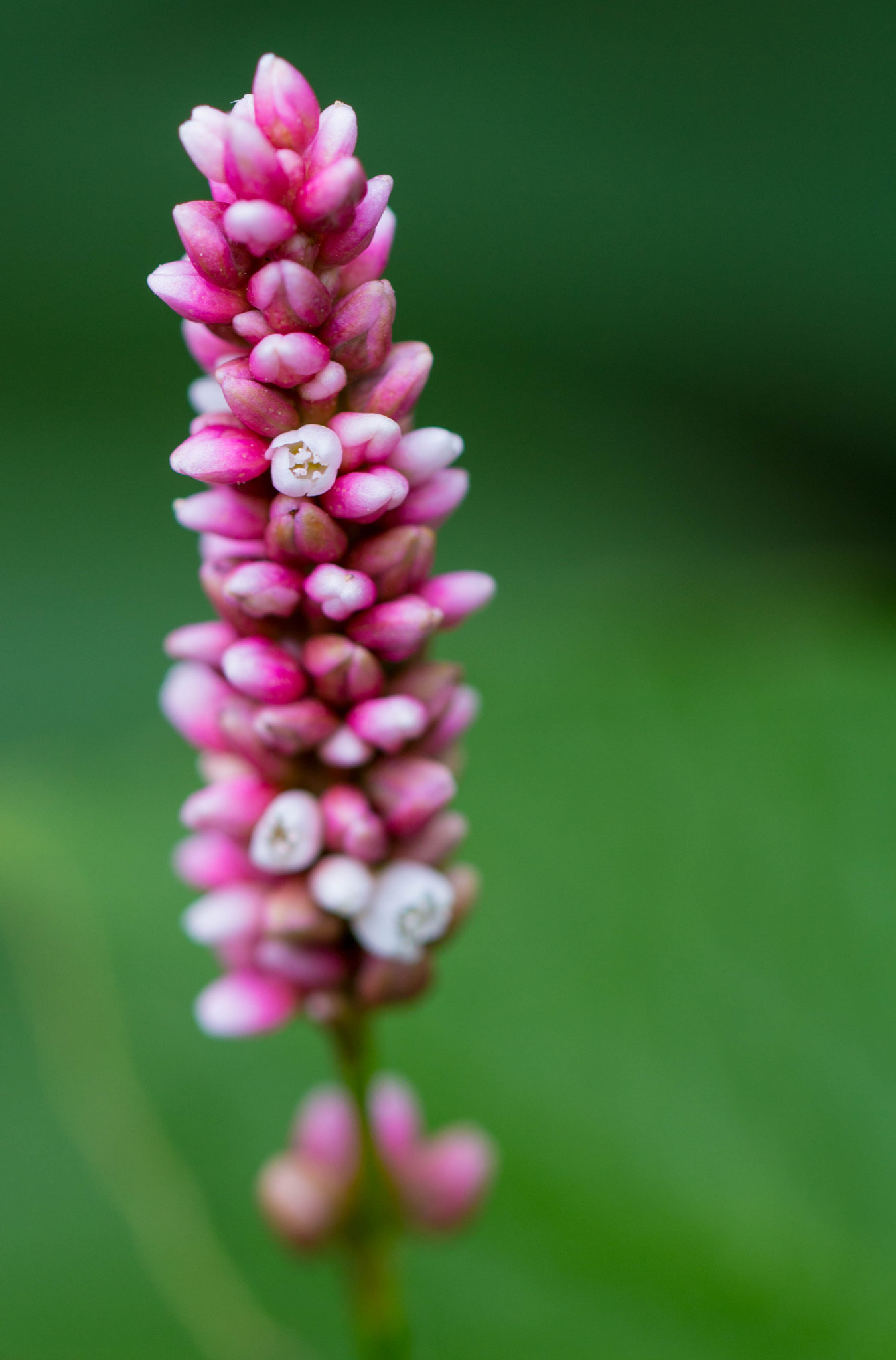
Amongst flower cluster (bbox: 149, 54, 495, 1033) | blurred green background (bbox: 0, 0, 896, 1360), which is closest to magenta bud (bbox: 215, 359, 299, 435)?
flower cluster (bbox: 149, 54, 495, 1033)

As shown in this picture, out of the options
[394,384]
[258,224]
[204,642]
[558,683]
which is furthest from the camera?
[558,683]

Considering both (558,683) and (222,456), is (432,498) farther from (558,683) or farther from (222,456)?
(558,683)

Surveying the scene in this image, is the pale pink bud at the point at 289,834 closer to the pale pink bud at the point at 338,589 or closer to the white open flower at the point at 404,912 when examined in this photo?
the white open flower at the point at 404,912

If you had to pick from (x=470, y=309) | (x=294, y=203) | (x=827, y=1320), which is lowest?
(x=827, y=1320)

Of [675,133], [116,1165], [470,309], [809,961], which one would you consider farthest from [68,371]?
[809,961]

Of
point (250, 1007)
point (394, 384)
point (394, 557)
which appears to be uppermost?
point (394, 384)

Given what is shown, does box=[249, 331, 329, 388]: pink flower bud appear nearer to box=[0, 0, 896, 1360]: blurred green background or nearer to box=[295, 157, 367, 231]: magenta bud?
box=[295, 157, 367, 231]: magenta bud

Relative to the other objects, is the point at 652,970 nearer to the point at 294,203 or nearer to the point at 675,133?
the point at 294,203

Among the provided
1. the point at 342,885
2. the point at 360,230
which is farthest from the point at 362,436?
the point at 342,885
